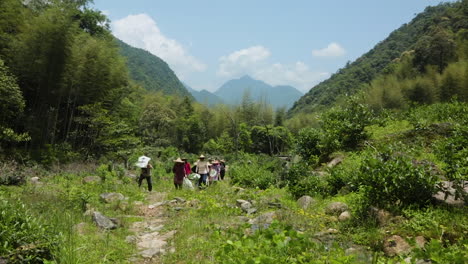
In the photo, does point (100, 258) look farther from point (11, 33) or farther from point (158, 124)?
point (158, 124)

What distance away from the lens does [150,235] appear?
4.76 metres

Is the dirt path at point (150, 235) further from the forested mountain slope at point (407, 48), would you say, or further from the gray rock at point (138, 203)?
the forested mountain slope at point (407, 48)

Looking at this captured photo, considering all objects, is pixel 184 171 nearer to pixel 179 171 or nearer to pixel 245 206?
pixel 179 171

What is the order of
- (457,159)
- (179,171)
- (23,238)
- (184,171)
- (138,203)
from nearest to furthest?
A: (23,238) < (457,159) < (138,203) < (179,171) < (184,171)

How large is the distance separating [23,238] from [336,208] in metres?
4.70

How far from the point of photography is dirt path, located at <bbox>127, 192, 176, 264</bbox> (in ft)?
12.4

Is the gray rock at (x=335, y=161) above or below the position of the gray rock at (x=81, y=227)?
above

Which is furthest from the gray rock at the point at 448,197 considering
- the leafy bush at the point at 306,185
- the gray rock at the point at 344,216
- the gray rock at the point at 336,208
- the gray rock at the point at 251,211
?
the gray rock at the point at 251,211

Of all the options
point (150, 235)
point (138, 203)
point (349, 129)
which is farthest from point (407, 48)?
point (150, 235)

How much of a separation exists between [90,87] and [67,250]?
14048 mm

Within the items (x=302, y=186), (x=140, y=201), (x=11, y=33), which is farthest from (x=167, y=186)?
(x=11, y=33)

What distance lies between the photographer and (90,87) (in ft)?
50.8

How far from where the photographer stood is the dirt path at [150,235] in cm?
377

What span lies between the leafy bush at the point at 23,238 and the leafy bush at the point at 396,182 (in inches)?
173
